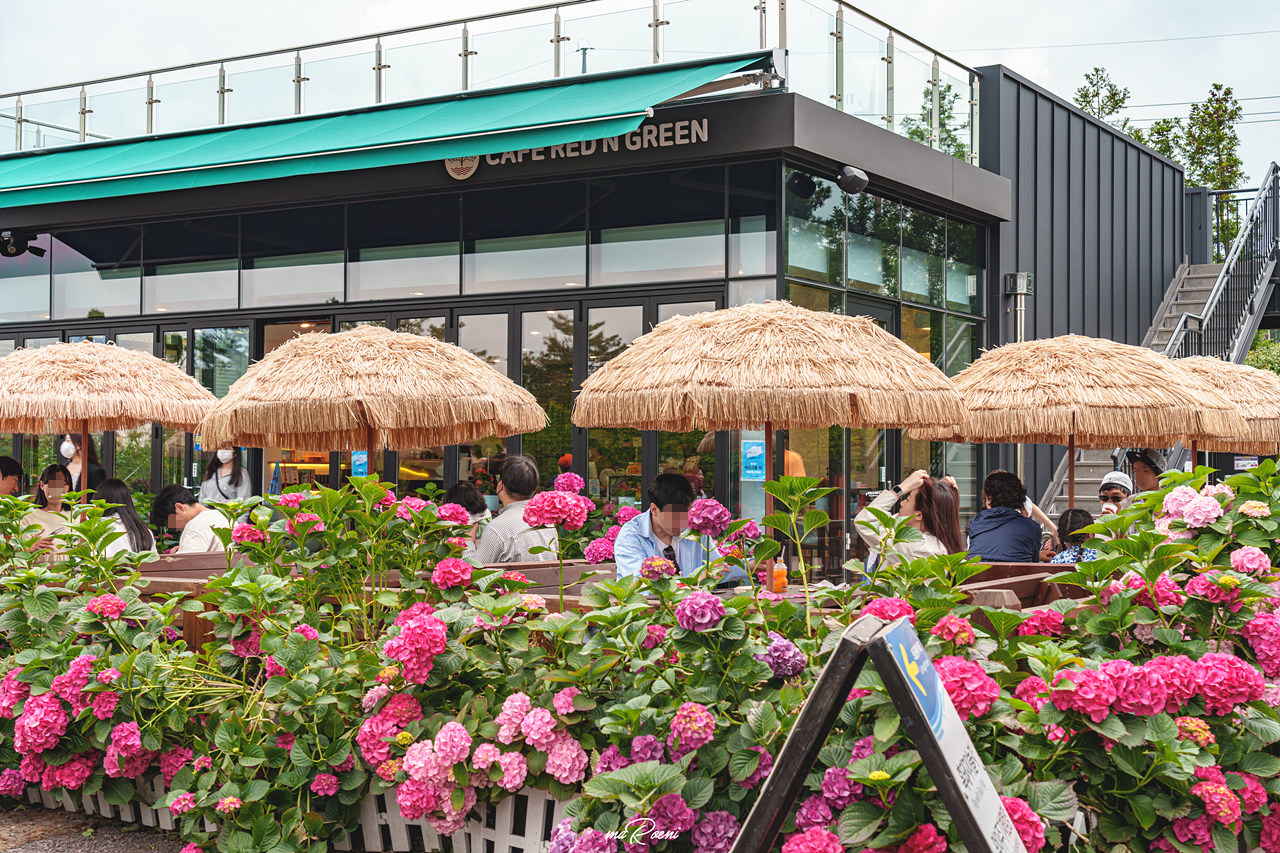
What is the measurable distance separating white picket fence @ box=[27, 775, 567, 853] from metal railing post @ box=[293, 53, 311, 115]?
9187 mm

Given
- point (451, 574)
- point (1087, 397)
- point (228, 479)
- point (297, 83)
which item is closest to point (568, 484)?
point (451, 574)

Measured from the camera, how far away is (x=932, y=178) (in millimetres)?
11250

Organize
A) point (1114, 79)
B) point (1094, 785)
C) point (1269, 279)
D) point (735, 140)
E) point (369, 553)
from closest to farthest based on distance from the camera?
1. point (1094, 785)
2. point (369, 553)
3. point (735, 140)
4. point (1269, 279)
5. point (1114, 79)

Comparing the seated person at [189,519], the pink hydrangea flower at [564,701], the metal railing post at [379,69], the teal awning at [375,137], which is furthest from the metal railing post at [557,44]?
the pink hydrangea flower at [564,701]

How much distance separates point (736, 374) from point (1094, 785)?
305 cm

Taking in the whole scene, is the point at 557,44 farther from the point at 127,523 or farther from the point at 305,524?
the point at 305,524

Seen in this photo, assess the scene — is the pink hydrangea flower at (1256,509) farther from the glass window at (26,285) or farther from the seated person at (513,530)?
the glass window at (26,285)

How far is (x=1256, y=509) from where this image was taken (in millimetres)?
3223

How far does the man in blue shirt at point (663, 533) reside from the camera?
475 centimetres

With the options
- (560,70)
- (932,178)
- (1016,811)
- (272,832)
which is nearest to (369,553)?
(272,832)

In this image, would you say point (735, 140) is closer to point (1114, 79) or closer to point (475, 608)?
point (475, 608)

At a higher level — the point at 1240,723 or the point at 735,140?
the point at 735,140

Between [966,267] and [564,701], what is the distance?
35.1 feet

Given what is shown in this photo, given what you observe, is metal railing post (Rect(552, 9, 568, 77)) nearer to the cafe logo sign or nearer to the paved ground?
the cafe logo sign
